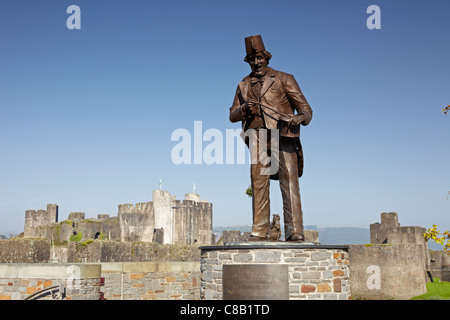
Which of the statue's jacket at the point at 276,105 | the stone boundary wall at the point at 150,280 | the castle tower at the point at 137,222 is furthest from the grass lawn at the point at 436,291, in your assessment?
the castle tower at the point at 137,222

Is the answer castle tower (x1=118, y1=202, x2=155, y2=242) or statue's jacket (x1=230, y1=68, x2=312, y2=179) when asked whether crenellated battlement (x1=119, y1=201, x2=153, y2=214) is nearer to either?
castle tower (x1=118, y1=202, x2=155, y2=242)

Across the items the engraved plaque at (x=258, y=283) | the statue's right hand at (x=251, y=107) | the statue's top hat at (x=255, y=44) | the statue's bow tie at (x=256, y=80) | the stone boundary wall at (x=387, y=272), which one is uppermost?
the statue's top hat at (x=255, y=44)

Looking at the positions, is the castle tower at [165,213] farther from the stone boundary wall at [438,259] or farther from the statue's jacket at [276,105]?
the statue's jacket at [276,105]

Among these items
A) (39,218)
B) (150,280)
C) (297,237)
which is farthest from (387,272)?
(39,218)

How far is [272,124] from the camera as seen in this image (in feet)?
29.3

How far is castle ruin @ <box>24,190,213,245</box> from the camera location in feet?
167

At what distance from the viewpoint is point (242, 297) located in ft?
26.0

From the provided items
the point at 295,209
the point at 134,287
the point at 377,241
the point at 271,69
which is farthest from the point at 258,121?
the point at 377,241

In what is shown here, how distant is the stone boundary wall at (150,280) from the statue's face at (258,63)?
7.26m

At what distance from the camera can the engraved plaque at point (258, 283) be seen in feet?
25.8

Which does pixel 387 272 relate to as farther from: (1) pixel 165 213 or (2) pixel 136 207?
(1) pixel 165 213

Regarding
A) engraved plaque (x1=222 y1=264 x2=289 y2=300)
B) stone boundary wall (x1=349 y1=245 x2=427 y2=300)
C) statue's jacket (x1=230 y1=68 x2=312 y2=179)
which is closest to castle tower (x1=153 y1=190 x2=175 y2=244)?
stone boundary wall (x1=349 y1=245 x2=427 y2=300)

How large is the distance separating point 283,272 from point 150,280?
7076 millimetres

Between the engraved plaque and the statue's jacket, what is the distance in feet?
7.75
